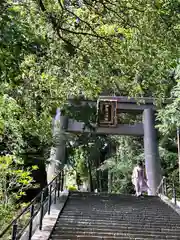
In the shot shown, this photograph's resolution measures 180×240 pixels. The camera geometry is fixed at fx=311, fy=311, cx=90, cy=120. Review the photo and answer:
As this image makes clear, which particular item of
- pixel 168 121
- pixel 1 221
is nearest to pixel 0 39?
pixel 1 221

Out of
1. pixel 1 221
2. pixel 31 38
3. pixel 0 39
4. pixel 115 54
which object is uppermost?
pixel 115 54

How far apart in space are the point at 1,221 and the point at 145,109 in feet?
30.2

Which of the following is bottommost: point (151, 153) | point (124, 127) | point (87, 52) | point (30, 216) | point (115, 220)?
point (115, 220)

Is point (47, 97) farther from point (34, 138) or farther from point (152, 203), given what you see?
point (152, 203)

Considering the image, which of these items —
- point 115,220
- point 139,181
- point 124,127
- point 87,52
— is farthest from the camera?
point 124,127

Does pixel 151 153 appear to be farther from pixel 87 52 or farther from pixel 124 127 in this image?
pixel 87 52

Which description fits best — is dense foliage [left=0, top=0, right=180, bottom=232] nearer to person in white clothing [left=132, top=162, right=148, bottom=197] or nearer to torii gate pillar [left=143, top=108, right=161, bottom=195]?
person in white clothing [left=132, top=162, right=148, bottom=197]

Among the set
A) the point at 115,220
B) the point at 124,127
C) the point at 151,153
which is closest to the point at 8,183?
the point at 115,220

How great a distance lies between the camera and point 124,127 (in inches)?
567

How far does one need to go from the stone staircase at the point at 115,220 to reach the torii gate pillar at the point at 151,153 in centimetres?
329

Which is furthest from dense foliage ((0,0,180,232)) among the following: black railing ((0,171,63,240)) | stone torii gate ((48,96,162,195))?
stone torii gate ((48,96,162,195))

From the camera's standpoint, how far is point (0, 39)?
3.09 m

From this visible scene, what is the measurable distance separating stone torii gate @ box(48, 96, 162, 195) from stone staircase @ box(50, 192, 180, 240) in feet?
11.9

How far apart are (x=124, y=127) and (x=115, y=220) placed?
7684mm
